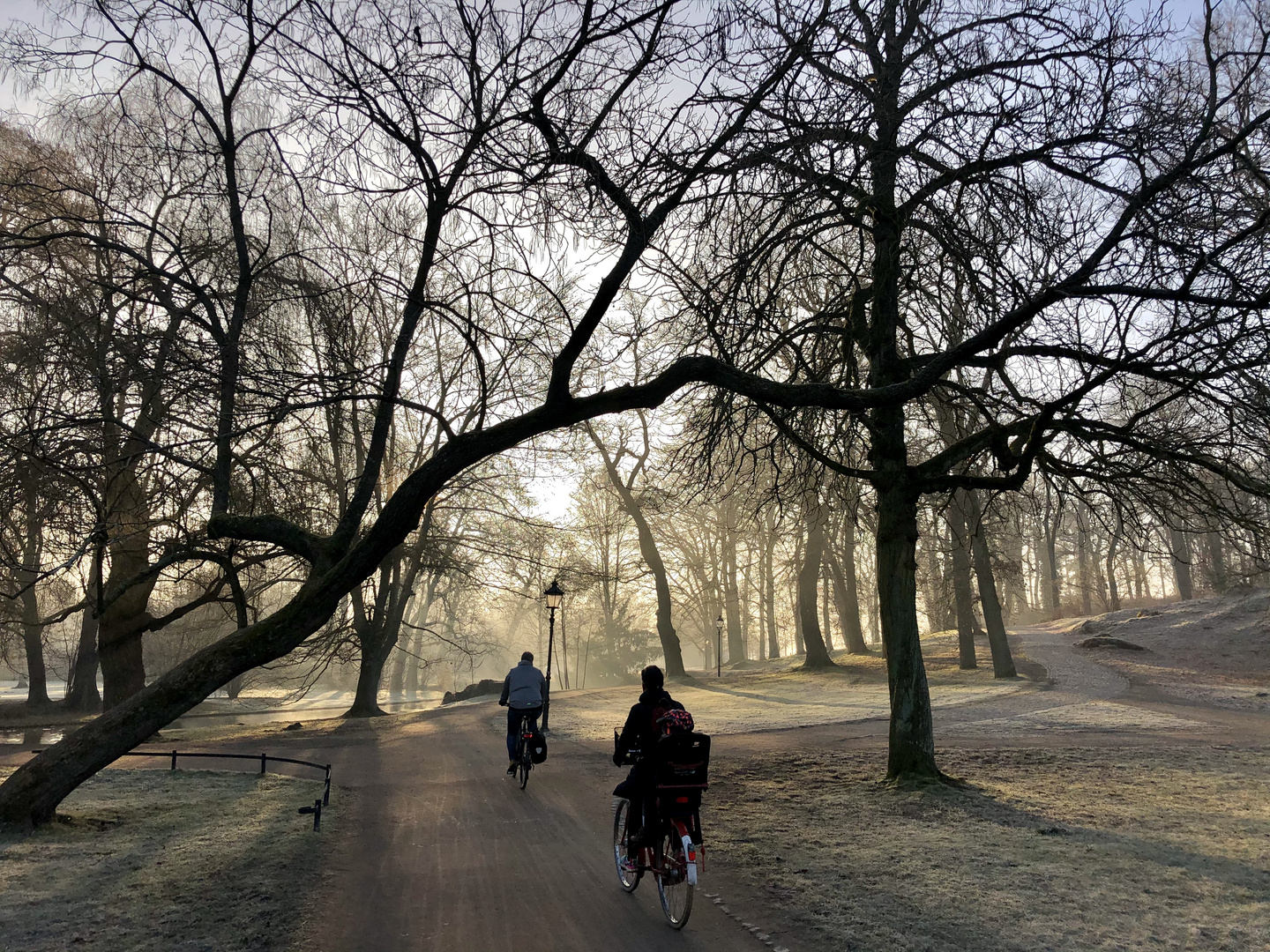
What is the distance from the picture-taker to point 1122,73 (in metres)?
7.07

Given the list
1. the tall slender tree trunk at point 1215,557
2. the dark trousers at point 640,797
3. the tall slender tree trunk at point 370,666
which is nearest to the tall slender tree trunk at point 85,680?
the tall slender tree trunk at point 370,666

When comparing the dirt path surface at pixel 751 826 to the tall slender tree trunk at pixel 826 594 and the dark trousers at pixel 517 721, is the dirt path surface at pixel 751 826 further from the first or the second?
the tall slender tree trunk at pixel 826 594

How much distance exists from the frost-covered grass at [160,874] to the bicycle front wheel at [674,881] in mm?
2424

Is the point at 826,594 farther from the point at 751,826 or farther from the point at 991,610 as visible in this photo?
the point at 751,826

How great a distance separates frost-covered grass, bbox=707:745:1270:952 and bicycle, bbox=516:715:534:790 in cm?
251

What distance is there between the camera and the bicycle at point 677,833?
522 cm

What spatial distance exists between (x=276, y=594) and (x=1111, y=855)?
897 inches

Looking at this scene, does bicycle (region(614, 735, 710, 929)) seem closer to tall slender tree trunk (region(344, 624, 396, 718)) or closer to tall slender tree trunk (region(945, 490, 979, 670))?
tall slender tree trunk (region(344, 624, 396, 718))

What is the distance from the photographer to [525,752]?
423 inches

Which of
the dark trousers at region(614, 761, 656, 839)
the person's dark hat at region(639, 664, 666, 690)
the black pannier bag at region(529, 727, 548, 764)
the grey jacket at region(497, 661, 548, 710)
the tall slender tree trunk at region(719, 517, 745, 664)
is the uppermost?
the tall slender tree trunk at region(719, 517, 745, 664)

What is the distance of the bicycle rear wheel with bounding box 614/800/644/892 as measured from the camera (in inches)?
238

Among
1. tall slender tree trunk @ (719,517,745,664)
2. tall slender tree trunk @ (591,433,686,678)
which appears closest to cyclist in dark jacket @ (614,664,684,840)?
tall slender tree trunk @ (591,433,686,678)

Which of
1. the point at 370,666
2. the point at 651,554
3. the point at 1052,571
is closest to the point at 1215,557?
the point at 1052,571

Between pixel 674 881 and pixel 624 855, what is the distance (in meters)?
0.93
